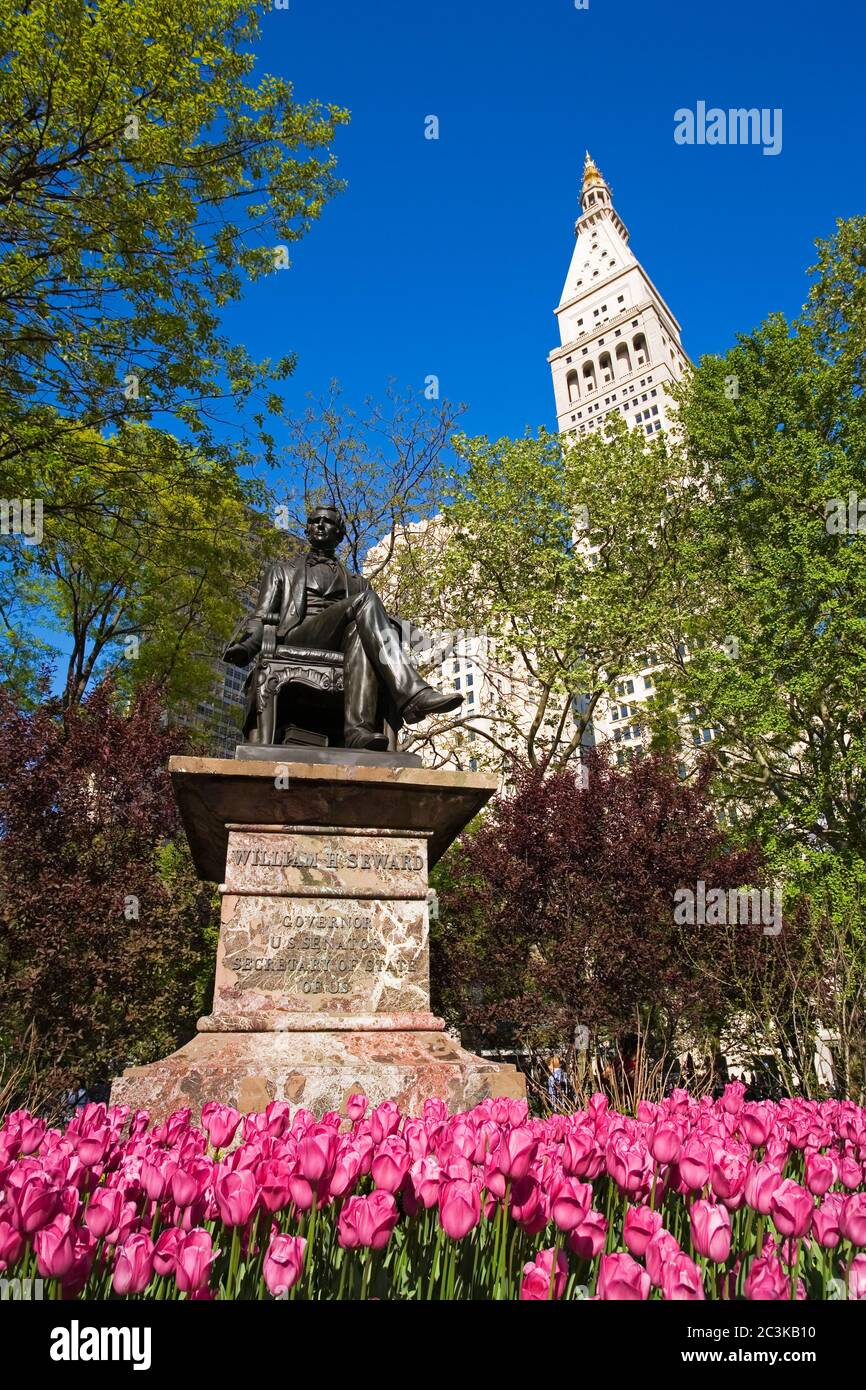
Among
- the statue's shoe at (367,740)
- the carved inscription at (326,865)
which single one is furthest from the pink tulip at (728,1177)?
the statue's shoe at (367,740)

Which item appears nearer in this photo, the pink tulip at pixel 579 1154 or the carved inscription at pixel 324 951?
the pink tulip at pixel 579 1154

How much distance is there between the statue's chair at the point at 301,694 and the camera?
211 inches

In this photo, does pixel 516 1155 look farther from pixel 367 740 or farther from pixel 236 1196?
pixel 367 740

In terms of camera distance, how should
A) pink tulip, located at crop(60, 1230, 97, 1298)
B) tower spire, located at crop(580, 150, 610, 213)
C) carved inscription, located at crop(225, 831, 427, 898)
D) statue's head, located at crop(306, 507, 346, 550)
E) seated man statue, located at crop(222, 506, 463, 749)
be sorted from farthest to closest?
tower spire, located at crop(580, 150, 610, 213), statue's head, located at crop(306, 507, 346, 550), seated man statue, located at crop(222, 506, 463, 749), carved inscription, located at crop(225, 831, 427, 898), pink tulip, located at crop(60, 1230, 97, 1298)

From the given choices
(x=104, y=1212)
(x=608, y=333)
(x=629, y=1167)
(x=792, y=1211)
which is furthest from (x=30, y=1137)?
(x=608, y=333)

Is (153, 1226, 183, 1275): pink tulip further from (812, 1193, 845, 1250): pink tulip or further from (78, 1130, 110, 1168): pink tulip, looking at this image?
(812, 1193, 845, 1250): pink tulip

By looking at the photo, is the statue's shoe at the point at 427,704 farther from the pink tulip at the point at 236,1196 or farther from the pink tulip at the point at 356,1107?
the pink tulip at the point at 236,1196

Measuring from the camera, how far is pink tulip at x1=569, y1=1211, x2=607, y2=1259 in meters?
1.79

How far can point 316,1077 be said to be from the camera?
393 cm

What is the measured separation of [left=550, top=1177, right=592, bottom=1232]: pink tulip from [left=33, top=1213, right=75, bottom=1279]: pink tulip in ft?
3.43

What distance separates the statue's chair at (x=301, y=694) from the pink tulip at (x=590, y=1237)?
361 centimetres

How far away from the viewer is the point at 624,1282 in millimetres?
1452

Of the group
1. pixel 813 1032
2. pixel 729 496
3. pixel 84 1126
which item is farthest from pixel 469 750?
pixel 84 1126

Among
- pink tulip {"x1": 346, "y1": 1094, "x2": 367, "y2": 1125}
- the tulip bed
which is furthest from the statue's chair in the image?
the tulip bed
